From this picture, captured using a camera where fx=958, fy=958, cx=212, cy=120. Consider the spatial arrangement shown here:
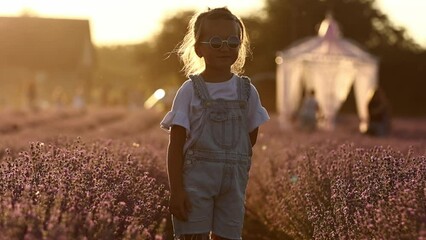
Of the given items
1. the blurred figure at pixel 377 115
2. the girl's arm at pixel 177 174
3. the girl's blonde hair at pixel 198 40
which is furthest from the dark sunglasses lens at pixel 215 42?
the blurred figure at pixel 377 115

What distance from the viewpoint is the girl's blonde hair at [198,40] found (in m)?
4.30

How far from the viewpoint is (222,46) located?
4.21 m

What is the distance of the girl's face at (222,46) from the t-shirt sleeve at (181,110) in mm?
155

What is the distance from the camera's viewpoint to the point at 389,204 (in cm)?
413

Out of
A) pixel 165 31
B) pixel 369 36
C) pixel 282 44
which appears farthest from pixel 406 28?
pixel 165 31

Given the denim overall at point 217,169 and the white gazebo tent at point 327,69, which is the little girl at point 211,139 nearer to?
the denim overall at point 217,169

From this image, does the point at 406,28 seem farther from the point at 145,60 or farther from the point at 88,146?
the point at 88,146

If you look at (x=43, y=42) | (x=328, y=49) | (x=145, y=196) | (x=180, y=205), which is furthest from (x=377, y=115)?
(x=43, y=42)

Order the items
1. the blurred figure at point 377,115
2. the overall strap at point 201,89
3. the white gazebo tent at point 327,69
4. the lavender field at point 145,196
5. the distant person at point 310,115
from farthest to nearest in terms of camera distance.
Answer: the white gazebo tent at point 327,69
the distant person at point 310,115
the blurred figure at point 377,115
the overall strap at point 201,89
the lavender field at point 145,196

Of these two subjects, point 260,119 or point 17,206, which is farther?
point 260,119

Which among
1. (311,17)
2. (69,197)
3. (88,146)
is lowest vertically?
(311,17)

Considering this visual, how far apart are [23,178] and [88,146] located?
95.6 inches

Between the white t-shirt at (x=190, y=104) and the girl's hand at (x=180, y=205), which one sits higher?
the white t-shirt at (x=190, y=104)

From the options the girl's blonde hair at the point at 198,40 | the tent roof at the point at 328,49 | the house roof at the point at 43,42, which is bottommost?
the house roof at the point at 43,42
